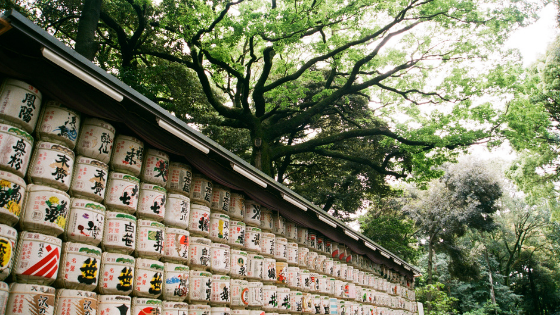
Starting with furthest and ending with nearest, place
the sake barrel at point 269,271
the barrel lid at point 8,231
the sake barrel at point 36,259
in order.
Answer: the sake barrel at point 269,271 < the sake barrel at point 36,259 < the barrel lid at point 8,231

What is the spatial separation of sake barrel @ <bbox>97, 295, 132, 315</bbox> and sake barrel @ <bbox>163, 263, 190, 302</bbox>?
50cm

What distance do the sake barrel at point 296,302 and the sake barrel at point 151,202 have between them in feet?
10.5

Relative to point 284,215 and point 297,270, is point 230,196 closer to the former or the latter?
point 284,215

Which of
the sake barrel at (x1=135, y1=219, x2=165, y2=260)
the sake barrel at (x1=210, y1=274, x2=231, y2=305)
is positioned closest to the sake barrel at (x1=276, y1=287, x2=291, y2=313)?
→ the sake barrel at (x1=210, y1=274, x2=231, y2=305)

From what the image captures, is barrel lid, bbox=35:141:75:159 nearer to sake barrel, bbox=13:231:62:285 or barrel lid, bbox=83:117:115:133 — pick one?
barrel lid, bbox=83:117:115:133

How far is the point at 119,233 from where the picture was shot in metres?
3.58

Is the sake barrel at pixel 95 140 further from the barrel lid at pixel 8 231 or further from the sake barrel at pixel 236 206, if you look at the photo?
the sake barrel at pixel 236 206

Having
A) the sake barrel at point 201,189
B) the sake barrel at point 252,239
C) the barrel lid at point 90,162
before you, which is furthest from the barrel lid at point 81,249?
the sake barrel at point 252,239

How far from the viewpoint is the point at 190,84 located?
564 inches

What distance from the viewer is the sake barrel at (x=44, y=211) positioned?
9.58ft

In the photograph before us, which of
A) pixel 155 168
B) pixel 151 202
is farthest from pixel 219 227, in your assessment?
Result: pixel 155 168

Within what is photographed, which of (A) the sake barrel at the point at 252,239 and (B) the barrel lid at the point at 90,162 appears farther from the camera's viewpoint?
(A) the sake barrel at the point at 252,239

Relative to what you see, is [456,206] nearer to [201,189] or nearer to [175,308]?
[201,189]

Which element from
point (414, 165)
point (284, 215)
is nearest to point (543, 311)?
point (414, 165)
